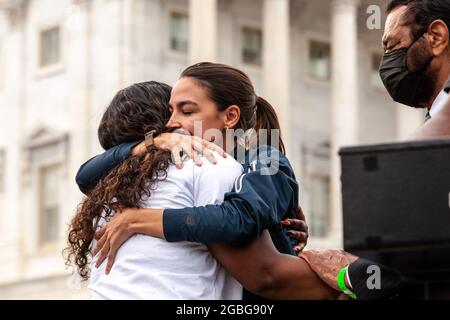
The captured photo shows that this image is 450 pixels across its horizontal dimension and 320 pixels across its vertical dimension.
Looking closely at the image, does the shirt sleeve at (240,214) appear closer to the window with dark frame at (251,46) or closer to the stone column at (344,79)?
the stone column at (344,79)

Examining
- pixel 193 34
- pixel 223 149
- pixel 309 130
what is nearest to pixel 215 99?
pixel 223 149

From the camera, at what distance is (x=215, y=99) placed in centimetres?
489

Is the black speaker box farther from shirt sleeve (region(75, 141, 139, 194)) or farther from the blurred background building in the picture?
the blurred background building

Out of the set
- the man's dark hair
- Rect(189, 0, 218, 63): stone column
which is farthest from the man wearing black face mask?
Rect(189, 0, 218, 63): stone column

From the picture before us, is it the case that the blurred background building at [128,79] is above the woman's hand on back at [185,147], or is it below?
above

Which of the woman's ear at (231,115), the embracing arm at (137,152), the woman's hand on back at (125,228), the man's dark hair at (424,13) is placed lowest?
the woman's hand on back at (125,228)

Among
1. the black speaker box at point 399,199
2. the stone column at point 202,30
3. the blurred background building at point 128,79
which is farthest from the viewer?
the blurred background building at point 128,79

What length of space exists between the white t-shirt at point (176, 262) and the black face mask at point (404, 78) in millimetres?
542

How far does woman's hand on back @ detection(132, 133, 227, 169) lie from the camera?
4.63 meters

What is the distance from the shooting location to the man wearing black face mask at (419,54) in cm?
462

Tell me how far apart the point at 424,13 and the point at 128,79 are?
40.4 metres

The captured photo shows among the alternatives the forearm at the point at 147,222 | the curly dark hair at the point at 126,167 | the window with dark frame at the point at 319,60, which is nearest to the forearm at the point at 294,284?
the forearm at the point at 147,222

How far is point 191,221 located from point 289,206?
1.55 feet

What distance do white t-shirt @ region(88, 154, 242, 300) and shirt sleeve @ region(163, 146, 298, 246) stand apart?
0.06 meters
